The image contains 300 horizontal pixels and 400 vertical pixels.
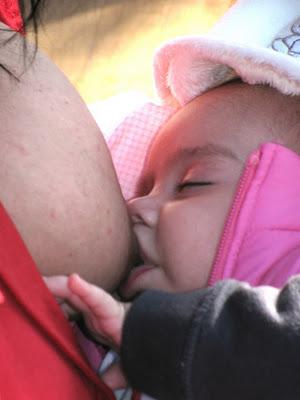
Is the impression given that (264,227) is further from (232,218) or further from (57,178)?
(57,178)

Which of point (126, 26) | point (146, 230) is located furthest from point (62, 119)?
point (126, 26)

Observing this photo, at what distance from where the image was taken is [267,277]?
0.72 m

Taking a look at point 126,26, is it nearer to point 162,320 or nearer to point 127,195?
point 127,195

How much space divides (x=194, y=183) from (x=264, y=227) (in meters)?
0.12

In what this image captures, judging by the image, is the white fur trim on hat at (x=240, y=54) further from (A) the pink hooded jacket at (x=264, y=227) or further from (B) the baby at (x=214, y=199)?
(A) the pink hooded jacket at (x=264, y=227)

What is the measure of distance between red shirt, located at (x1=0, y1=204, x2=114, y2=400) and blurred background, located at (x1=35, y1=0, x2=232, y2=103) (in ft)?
3.14

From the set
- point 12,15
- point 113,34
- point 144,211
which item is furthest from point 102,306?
point 113,34

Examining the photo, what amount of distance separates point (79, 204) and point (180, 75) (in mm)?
429

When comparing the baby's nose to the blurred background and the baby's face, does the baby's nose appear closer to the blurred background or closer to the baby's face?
the baby's face

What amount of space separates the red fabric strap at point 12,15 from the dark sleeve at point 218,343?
1.17ft

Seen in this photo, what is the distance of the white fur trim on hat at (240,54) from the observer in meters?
0.86

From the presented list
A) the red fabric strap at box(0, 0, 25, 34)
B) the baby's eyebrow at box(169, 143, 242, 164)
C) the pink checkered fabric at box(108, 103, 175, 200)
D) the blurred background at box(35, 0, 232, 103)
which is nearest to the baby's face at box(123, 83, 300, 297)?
the baby's eyebrow at box(169, 143, 242, 164)

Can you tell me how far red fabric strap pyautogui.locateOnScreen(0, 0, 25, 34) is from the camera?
73 cm

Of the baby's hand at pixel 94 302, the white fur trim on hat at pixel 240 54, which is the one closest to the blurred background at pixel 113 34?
the white fur trim on hat at pixel 240 54
